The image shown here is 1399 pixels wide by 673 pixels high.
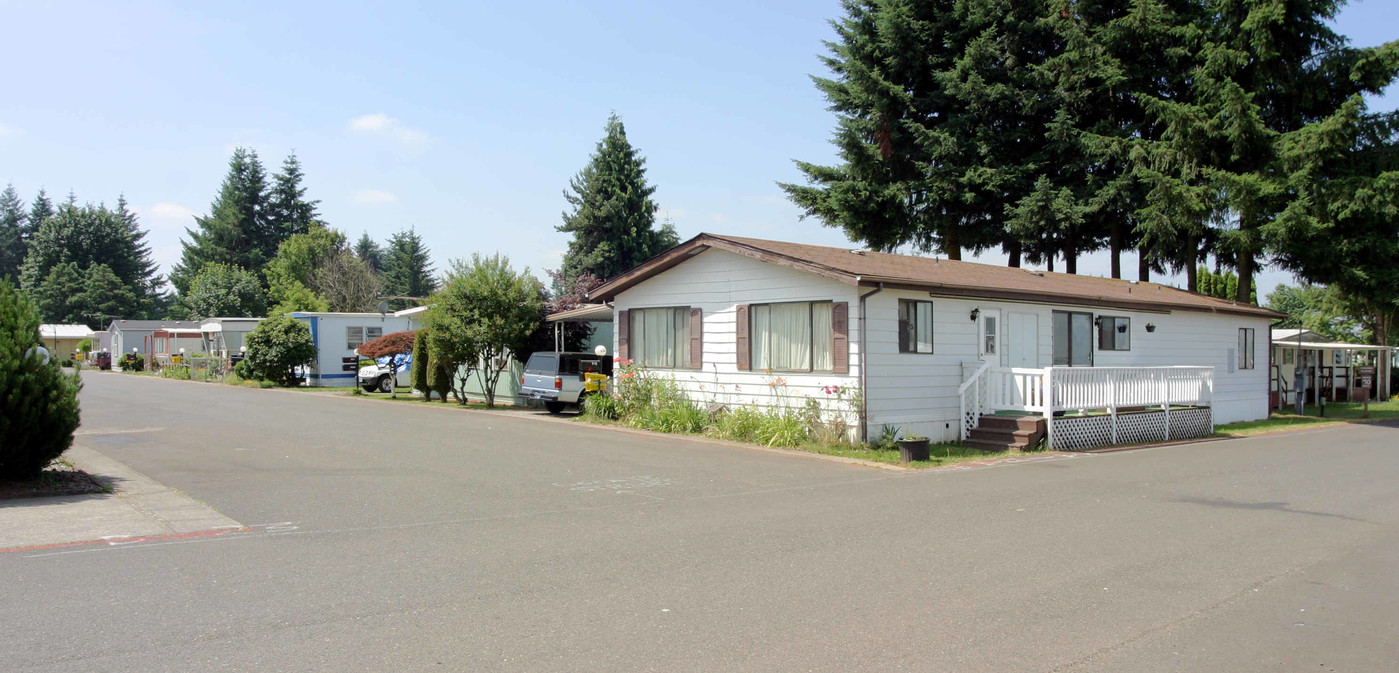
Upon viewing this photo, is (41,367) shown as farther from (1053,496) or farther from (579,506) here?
(1053,496)

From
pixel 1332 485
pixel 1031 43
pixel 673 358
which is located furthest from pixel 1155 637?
pixel 1031 43

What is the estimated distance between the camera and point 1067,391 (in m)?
16.7

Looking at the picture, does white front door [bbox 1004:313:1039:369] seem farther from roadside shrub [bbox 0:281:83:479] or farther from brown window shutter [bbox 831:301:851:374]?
roadside shrub [bbox 0:281:83:479]

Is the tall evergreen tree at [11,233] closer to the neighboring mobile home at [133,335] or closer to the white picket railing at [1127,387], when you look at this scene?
the neighboring mobile home at [133,335]

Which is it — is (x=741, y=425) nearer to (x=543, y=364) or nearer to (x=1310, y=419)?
(x=543, y=364)

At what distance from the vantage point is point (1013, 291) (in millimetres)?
18234

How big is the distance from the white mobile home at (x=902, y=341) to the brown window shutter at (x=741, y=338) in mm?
32

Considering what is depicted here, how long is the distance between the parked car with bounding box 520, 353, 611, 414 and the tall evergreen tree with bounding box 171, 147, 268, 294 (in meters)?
61.0

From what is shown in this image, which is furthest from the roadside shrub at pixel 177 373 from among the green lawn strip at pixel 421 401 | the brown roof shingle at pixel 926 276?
the brown roof shingle at pixel 926 276

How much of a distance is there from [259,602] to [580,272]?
43.6m

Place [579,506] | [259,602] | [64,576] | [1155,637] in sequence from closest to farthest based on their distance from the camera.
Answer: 1. [1155,637]
2. [259,602]
3. [64,576]
4. [579,506]

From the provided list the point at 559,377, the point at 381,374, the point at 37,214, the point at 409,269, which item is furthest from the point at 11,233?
the point at 559,377

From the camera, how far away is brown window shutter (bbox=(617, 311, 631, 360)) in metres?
21.1

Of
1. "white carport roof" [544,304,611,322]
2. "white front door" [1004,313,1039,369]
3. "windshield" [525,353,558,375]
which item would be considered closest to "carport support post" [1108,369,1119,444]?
"white front door" [1004,313,1039,369]
